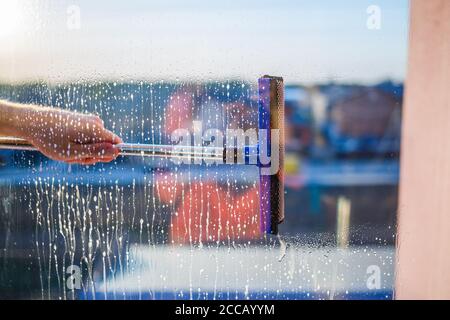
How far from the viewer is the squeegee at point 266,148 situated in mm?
1305

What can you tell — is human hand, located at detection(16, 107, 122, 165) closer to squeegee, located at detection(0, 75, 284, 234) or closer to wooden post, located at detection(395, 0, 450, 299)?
squeegee, located at detection(0, 75, 284, 234)

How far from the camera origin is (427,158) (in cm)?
155

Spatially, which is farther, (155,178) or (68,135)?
(155,178)

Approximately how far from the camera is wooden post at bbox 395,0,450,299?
59.5 inches

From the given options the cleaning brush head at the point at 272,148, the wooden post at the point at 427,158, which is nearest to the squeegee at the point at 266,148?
the cleaning brush head at the point at 272,148

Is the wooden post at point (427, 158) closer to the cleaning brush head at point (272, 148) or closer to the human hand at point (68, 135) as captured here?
the cleaning brush head at point (272, 148)

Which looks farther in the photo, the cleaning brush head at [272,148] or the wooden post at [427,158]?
the wooden post at [427,158]

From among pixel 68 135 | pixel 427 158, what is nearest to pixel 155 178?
pixel 68 135

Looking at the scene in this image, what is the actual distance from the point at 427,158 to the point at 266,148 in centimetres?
59

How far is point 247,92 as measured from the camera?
1.85 m

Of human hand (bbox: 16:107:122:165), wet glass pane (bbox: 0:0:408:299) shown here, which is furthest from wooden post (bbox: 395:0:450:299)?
human hand (bbox: 16:107:122:165)

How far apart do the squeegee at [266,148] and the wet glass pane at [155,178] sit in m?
0.28

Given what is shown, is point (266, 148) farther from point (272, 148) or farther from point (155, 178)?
point (155, 178)
